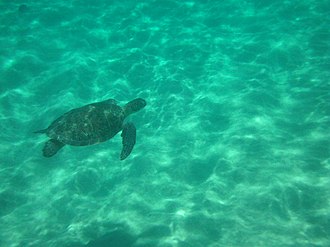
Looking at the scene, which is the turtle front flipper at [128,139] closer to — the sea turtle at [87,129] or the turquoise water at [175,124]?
the sea turtle at [87,129]

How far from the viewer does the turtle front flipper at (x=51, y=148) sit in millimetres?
12578

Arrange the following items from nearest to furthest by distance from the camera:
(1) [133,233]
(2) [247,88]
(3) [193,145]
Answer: (1) [133,233]
(3) [193,145]
(2) [247,88]

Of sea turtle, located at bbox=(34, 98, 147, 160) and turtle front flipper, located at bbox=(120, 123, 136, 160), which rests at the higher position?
sea turtle, located at bbox=(34, 98, 147, 160)

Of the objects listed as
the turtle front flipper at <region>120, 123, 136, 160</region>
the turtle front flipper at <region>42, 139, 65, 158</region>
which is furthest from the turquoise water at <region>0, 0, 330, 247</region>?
the turtle front flipper at <region>42, 139, 65, 158</region>

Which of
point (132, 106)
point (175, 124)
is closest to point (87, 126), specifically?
point (132, 106)

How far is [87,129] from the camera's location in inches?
497

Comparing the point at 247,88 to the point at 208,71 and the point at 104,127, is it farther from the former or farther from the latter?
the point at 104,127

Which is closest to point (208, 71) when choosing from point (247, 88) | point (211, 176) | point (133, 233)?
point (247, 88)

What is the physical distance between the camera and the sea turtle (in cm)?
1255

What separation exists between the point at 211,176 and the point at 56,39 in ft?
49.0

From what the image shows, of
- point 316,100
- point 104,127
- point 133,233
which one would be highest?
point 104,127

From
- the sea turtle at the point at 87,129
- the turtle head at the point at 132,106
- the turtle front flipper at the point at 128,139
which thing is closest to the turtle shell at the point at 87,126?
the sea turtle at the point at 87,129

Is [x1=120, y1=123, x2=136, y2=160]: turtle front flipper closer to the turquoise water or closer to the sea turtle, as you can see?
the sea turtle

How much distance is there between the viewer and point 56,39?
20.7 m
